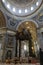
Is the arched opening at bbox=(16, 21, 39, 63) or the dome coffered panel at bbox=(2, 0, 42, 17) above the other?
the dome coffered panel at bbox=(2, 0, 42, 17)

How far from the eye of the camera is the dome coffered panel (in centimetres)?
2309

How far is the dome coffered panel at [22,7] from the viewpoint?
23.1 m

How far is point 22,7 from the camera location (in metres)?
24.4

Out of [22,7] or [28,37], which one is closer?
[28,37]

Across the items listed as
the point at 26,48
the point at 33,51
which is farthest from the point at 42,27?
the point at 26,48

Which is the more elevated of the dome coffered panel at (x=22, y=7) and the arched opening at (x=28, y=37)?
the dome coffered panel at (x=22, y=7)

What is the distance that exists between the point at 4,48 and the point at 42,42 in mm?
5267

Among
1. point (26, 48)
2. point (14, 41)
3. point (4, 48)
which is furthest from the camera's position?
point (26, 48)

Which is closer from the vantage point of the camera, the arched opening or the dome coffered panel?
the dome coffered panel

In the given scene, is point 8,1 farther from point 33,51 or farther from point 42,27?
point 33,51

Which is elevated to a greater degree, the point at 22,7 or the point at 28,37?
the point at 22,7

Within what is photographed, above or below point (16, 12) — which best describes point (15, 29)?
below

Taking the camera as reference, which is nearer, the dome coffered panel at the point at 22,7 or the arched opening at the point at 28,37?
the dome coffered panel at the point at 22,7

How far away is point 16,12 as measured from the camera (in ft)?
78.4
